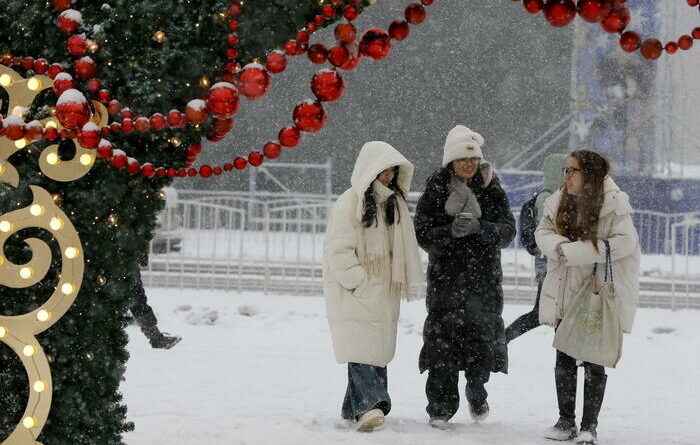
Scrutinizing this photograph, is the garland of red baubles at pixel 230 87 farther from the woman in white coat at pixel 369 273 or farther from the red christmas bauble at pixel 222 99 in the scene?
the woman in white coat at pixel 369 273

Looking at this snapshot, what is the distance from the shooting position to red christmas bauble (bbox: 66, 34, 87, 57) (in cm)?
253

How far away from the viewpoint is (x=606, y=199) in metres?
5.26

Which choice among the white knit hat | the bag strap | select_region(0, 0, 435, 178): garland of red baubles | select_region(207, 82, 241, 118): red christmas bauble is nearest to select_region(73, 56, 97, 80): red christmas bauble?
select_region(0, 0, 435, 178): garland of red baubles

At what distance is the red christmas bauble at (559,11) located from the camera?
1.99 metres

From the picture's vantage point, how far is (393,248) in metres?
5.46

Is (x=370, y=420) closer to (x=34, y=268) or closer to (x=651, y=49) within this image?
(x=34, y=268)

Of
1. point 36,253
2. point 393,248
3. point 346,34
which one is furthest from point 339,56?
point 393,248

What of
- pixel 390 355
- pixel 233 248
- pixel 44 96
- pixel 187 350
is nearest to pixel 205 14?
pixel 44 96

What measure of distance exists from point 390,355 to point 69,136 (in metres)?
3.27

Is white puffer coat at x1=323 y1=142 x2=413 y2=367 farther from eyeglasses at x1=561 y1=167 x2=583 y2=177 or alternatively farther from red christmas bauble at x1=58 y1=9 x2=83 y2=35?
red christmas bauble at x1=58 y1=9 x2=83 y2=35

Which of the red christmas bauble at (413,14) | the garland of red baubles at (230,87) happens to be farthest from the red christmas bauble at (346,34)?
the red christmas bauble at (413,14)

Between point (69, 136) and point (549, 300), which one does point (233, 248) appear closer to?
point (549, 300)

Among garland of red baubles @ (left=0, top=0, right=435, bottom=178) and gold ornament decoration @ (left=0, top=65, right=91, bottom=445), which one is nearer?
garland of red baubles @ (left=0, top=0, right=435, bottom=178)

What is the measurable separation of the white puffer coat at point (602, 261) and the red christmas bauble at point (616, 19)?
3229 mm
